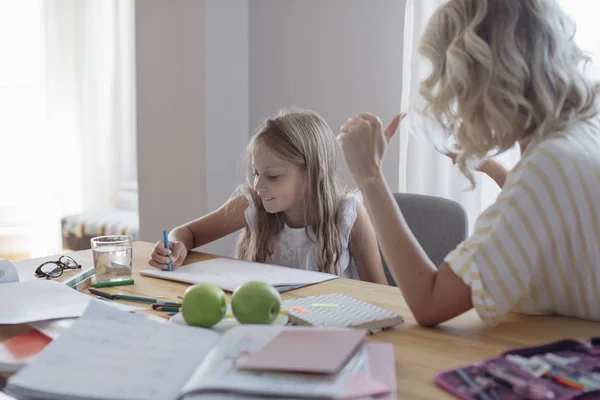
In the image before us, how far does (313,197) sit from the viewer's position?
186cm

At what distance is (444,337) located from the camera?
1.02 metres

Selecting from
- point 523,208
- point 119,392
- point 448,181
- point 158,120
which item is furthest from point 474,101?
point 158,120

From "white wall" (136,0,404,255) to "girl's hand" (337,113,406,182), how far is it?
1.57 metres

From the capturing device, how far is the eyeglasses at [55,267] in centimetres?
144

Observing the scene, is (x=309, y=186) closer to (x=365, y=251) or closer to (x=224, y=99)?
(x=365, y=251)

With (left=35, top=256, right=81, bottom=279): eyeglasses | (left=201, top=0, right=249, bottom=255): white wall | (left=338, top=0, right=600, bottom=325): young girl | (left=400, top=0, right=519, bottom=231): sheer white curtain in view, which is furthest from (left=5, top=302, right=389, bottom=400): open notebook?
(left=201, top=0, right=249, bottom=255): white wall

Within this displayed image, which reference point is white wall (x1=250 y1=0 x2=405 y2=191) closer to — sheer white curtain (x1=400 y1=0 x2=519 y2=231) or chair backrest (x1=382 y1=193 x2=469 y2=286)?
sheer white curtain (x1=400 y1=0 x2=519 y2=231)

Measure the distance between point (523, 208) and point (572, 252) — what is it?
12 centimetres

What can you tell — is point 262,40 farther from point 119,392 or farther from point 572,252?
point 119,392

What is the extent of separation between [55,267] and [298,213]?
706 millimetres

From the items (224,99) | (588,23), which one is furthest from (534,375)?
(224,99)

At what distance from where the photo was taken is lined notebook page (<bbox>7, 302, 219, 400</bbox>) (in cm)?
76

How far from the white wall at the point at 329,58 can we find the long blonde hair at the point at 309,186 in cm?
90

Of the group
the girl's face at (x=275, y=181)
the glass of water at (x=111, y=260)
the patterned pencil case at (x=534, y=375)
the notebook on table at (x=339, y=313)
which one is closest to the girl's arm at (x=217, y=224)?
the girl's face at (x=275, y=181)
